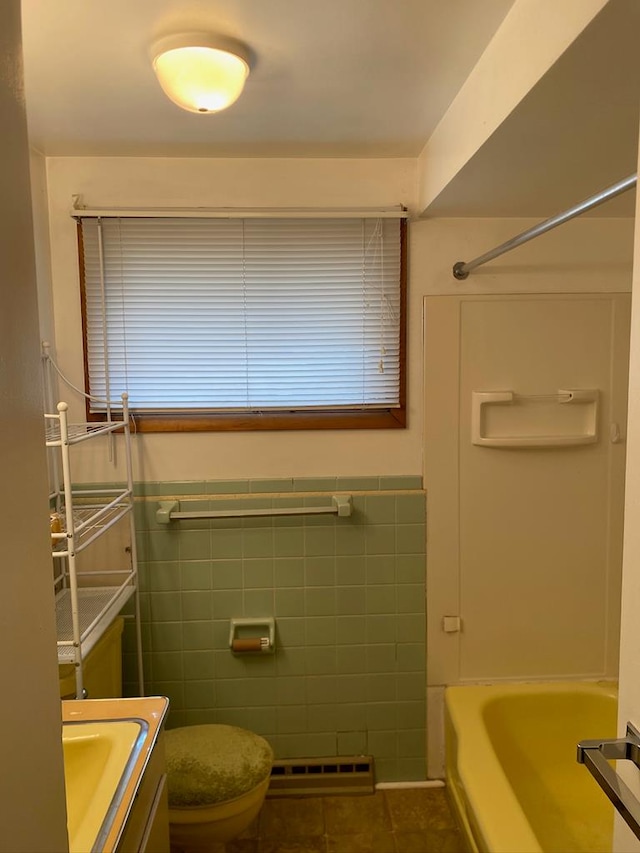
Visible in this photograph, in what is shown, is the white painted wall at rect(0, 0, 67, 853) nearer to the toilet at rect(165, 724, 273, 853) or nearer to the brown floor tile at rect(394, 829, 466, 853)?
the toilet at rect(165, 724, 273, 853)

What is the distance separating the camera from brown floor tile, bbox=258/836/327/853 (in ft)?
6.27

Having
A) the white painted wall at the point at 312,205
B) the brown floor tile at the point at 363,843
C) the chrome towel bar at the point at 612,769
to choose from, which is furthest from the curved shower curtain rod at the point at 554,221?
the brown floor tile at the point at 363,843

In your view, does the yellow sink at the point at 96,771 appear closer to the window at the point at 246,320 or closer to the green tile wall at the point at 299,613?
the green tile wall at the point at 299,613

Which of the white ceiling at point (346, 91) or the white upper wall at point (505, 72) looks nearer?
the white upper wall at point (505, 72)

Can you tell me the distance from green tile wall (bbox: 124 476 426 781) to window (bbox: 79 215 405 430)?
0.93ft

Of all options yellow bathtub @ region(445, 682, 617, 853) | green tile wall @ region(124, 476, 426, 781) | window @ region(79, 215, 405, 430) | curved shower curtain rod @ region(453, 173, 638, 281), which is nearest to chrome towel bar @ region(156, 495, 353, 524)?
green tile wall @ region(124, 476, 426, 781)

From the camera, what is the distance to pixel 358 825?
2.01 metres

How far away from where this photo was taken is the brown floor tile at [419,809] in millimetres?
2008

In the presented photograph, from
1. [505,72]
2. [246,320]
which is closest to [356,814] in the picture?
[246,320]

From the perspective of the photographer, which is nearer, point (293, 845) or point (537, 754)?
point (293, 845)

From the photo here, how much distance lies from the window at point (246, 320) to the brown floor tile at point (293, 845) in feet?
4.52

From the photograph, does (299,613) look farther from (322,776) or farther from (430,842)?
Answer: (430,842)

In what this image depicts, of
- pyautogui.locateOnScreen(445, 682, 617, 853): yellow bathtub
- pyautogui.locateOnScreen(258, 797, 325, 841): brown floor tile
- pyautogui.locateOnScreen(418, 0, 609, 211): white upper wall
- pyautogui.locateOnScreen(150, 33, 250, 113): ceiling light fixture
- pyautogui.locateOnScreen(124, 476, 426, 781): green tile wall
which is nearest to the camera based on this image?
pyautogui.locateOnScreen(418, 0, 609, 211): white upper wall

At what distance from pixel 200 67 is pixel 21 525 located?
3.74 feet
